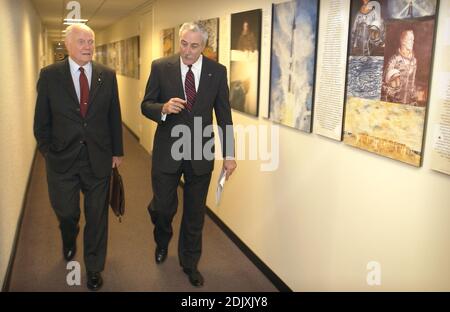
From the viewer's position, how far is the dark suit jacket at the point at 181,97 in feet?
9.01

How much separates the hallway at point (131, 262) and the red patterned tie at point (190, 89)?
1161 mm

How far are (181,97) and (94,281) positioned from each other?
125 centimetres

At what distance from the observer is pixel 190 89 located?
2760 mm

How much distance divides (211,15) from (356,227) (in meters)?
2.64

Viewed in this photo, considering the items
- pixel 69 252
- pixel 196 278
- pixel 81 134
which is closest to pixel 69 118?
pixel 81 134

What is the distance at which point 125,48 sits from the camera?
946 cm

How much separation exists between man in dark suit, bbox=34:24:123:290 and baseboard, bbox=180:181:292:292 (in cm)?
107

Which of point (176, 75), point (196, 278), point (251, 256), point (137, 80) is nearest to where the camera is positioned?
point (176, 75)

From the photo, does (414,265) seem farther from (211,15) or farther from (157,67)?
(211,15)

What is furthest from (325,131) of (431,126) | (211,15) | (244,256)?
(211,15)

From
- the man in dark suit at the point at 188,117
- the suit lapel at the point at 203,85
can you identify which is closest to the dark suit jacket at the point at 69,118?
the man in dark suit at the point at 188,117
